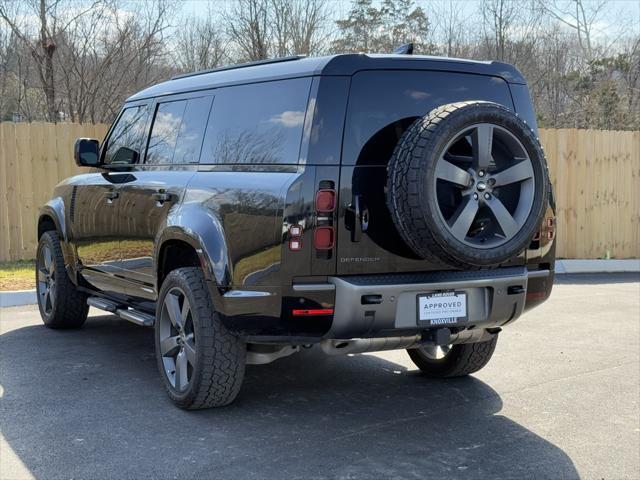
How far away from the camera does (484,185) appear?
3.87 m

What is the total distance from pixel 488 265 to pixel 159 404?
7.36 ft

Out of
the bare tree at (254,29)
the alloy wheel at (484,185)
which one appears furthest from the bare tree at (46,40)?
the alloy wheel at (484,185)

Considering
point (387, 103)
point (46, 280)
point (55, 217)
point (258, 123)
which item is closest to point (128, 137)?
point (55, 217)

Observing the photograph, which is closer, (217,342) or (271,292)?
(271,292)

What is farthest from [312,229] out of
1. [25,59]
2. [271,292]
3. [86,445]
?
[25,59]

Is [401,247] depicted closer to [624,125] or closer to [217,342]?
[217,342]

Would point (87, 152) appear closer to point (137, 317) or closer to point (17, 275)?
point (137, 317)

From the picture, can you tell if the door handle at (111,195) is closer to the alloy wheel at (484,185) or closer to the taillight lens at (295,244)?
the taillight lens at (295,244)

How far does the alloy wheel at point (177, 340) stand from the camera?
177 inches

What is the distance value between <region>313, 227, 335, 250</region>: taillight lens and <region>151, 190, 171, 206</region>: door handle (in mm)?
1376

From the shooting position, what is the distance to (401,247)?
398 cm

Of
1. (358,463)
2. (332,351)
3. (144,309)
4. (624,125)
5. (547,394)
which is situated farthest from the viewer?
(624,125)

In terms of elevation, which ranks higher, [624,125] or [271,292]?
[624,125]

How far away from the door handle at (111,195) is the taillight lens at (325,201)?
Result: 7.49ft
